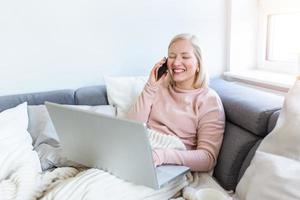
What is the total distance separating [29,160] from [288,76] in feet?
4.81

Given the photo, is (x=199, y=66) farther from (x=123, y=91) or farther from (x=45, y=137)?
(x=45, y=137)

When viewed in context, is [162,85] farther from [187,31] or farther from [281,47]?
[281,47]

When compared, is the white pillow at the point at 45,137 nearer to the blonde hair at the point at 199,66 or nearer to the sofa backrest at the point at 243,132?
the blonde hair at the point at 199,66

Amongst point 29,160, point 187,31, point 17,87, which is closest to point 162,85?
point 187,31

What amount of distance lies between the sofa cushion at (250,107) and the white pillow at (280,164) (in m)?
0.17

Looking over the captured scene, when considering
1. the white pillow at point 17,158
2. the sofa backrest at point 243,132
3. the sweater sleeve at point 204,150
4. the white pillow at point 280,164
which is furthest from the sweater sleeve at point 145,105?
the white pillow at point 280,164

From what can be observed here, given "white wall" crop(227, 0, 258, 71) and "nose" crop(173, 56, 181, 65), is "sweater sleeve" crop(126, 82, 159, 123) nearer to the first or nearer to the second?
"nose" crop(173, 56, 181, 65)

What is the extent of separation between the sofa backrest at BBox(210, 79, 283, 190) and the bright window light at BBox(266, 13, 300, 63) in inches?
23.6

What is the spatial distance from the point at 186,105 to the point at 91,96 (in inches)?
22.1

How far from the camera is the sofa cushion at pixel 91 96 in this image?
5.61 ft

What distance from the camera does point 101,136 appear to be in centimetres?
101

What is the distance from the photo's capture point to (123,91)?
5.61 feet

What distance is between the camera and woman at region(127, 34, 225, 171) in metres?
1.37

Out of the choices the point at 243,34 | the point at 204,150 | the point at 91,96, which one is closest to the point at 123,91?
the point at 91,96
